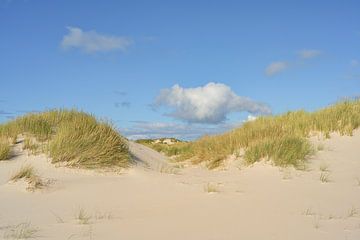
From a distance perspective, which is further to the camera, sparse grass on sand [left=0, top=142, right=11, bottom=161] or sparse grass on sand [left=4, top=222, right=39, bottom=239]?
sparse grass on sand [left=0, top=142, right=11, bottom=161]

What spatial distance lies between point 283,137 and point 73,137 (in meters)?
5.18

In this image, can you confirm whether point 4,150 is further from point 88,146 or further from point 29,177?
point 88,146

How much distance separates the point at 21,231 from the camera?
489cm

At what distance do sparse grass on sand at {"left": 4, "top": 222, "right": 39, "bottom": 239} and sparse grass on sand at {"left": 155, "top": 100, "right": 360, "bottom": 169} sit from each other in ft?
20.5

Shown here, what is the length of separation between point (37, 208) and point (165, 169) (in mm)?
4356

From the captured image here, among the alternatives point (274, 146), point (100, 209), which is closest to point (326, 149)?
point (274, 146)

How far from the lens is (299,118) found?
14047 millimetres

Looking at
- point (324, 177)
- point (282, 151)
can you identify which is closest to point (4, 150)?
point (282, 151)

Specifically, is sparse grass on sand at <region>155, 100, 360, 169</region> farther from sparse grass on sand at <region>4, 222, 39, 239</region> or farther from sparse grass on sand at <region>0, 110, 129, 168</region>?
sparse grass on sand at <region>4, 222, 39, 239</region>

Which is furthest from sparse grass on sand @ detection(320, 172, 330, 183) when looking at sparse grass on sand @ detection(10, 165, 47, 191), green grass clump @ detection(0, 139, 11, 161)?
green grass clump @ detection(0, 139, 11, 161)

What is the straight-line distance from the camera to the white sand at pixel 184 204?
5.39 m

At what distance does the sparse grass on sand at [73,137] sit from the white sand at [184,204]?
0.32 meters

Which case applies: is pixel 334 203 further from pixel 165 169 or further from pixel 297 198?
pixel 165 169

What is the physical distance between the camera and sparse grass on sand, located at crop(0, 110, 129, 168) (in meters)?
8.75
